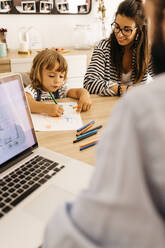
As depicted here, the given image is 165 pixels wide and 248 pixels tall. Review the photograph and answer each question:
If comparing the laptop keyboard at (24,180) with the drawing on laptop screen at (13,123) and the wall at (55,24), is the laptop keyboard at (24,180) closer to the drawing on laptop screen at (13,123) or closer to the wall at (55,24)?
the drawing on laptop screen at (13,123)

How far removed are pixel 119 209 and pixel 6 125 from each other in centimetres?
51

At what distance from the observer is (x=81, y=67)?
A: 2.53 metres

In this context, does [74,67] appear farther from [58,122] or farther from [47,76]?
[58,122]

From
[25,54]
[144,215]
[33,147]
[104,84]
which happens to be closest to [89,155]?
[33,147]

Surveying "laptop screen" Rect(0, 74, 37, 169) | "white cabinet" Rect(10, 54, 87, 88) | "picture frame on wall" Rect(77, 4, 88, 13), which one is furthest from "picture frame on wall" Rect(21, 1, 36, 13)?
"laptop screen" Rect(0, 74, 37, 169)

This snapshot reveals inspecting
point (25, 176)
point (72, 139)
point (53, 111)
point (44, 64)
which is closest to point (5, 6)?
point (44, 64)

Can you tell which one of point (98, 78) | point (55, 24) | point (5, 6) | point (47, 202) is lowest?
point (47, 202)

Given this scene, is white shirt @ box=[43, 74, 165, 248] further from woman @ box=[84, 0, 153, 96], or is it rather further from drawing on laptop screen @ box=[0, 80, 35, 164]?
woman @ box=[84, 0, 153, 96]

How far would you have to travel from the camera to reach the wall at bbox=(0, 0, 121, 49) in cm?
255

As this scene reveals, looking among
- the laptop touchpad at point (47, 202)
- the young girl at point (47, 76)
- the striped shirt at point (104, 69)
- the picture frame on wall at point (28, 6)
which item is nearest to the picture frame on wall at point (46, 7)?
the picture frame on wall at point (28, 6)

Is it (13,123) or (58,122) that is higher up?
(13,123)

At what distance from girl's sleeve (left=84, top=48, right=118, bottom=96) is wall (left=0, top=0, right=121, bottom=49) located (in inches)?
52.4

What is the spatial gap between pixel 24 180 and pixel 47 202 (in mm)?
105

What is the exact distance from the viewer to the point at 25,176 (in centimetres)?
63
